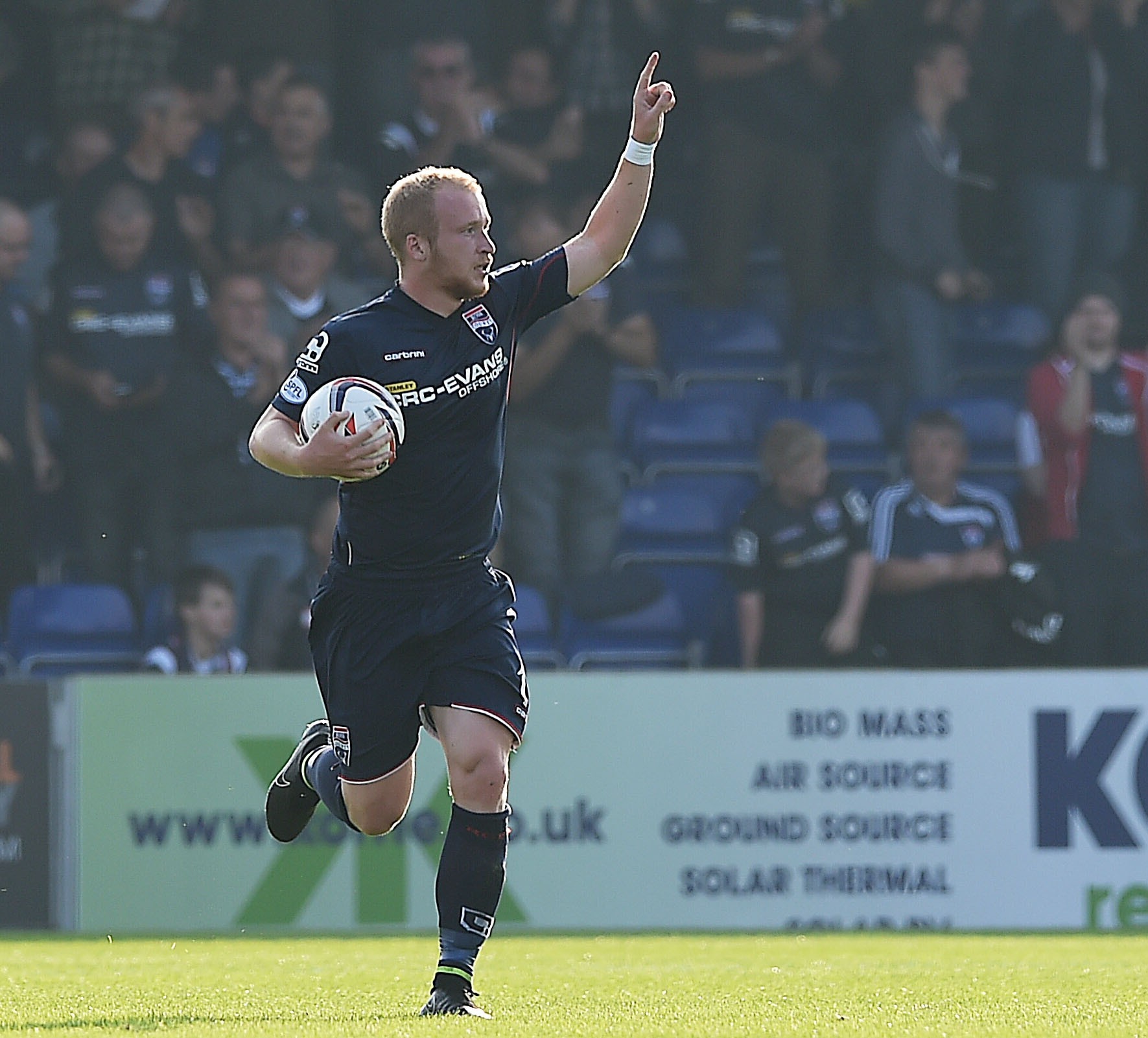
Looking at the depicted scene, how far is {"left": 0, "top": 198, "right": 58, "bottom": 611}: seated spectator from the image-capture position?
11.2 m

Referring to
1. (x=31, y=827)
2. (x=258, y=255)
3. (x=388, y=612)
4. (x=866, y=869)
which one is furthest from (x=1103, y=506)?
(x=388, y=612)

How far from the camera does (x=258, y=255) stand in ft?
37.6

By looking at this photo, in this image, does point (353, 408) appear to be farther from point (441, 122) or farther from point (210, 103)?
point (210, 103)

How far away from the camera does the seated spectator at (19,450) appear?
1121 cm

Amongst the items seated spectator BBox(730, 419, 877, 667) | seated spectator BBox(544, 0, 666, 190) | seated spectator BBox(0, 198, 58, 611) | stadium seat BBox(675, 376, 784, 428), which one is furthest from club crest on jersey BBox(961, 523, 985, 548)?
seated spectator BBox(0, 198, 58, 611)

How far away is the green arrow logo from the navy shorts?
4.00 meters

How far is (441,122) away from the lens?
11.7m

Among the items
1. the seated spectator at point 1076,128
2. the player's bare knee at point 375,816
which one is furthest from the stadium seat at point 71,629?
the player's bare knee at point 375,816

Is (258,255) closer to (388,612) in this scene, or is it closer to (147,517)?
(147,517)

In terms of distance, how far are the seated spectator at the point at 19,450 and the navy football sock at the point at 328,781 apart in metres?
5.74

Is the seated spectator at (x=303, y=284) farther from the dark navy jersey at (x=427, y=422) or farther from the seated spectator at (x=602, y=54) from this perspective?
the dark navy jersey at (x=427, y=422)

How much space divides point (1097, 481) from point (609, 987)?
6.51 metres

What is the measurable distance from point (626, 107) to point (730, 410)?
74.6 inches

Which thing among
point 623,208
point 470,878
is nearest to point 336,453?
point 470,878
